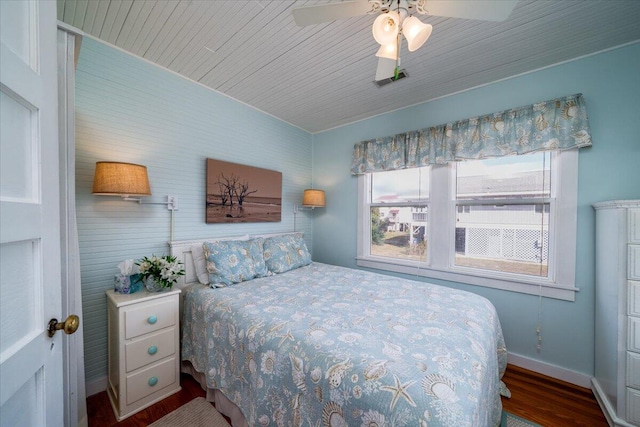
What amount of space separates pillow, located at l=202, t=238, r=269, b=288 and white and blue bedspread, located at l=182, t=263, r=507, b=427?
109mm

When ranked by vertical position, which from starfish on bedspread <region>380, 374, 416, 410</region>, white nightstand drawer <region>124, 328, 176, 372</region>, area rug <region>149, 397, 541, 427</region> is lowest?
area rug <region>149, 397, 541, 427</region>

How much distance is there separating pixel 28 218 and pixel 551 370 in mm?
3425

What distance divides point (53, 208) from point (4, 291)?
295mm

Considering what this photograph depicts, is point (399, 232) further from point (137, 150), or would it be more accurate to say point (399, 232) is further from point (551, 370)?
point (137, 150)

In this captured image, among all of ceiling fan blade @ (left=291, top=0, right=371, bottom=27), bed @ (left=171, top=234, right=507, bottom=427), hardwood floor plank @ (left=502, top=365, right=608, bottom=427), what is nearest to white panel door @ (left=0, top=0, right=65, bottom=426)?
bed @ (left=171, top=234, right=507, bottom=427)

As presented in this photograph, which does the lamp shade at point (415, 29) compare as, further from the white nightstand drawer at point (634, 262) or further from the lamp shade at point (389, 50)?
the white nightstand drawer at point (634, 262)

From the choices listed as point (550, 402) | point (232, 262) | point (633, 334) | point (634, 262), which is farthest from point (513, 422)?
point (232, 262)

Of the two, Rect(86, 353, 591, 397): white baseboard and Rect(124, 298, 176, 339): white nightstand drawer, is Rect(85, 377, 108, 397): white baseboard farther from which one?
Rect(124, 298, 176, 339): white nightstand drawer

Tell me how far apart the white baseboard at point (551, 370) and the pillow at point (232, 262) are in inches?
99.7

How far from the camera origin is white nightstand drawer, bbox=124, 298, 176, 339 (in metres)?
1.65

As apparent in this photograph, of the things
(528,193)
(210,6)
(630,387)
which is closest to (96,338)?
(210,6)

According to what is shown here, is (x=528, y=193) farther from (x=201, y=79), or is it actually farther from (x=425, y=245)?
(x=201, y=79)

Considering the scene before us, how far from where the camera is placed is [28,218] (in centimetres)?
61

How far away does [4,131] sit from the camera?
0.55m
